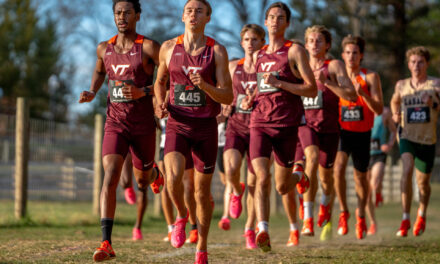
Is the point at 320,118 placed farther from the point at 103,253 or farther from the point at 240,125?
the point at 103,253

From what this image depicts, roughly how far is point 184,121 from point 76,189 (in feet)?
44.2

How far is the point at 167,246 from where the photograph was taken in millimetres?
8867

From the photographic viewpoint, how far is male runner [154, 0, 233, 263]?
266 inches

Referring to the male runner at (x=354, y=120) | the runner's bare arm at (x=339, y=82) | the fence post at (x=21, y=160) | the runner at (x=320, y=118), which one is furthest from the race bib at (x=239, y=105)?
the fence post at (x=21, y=160)

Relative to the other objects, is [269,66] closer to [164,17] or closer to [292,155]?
[292,155]

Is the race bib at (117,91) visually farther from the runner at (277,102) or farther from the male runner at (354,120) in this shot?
the male runner at (354,120)

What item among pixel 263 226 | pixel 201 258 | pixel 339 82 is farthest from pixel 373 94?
pixel 201 258

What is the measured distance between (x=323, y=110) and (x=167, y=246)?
2.81m

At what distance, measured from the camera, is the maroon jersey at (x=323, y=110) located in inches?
361

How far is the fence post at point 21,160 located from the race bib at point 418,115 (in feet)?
21.2

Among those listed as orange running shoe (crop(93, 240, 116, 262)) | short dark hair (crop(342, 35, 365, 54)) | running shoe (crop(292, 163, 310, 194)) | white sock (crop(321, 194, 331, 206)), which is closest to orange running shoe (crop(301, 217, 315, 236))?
running shoe (crop(292, 163, 310, 194))

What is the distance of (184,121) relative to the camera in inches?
269

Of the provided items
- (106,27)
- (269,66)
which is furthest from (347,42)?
(106,27)

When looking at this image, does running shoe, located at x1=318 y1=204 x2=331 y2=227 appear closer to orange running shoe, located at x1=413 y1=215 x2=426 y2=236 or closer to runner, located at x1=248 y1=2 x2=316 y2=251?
orange running shoe, located at x1=413 y1=215 x2=426 y2=236
